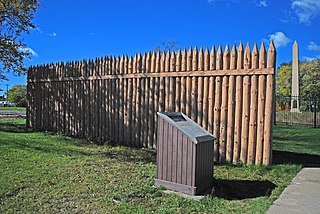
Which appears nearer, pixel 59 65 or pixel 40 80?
pixel 59 65

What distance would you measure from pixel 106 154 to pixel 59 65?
483cm

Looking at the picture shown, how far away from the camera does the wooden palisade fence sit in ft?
19.1

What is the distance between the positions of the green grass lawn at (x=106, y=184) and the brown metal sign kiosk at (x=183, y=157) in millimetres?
225

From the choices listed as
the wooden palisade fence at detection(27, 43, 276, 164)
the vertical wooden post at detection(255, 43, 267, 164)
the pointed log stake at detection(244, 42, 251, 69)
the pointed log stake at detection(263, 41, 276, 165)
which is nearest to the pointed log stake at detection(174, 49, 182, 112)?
the wooden palisade fence at detection(27, 43, 276, 164)

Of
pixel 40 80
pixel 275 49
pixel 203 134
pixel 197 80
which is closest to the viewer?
pixel 203 134

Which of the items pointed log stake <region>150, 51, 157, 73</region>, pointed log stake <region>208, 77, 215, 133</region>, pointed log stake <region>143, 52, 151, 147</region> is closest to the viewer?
pointed log stake <region>208, 77, 215, 133</region>

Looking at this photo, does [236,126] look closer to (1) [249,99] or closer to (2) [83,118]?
(1) [249,99]

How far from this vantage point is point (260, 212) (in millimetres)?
3320

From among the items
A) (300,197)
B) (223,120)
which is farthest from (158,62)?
(300,197)

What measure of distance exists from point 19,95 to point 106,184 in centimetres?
4496

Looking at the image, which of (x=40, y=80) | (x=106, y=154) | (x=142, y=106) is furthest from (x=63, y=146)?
(x=40, y=80)

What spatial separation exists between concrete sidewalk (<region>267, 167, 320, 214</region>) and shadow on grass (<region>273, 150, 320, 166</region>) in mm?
1148

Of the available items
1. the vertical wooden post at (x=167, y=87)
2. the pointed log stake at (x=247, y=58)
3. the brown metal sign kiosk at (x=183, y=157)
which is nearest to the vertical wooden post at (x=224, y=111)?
the pointed log stake at (x=247, y=58)

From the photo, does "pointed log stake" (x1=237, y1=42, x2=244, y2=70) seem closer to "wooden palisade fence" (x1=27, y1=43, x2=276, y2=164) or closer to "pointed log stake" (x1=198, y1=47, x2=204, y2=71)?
"wooden palisade fence" (x1=27, y1=43, x2=276, y2=164)
